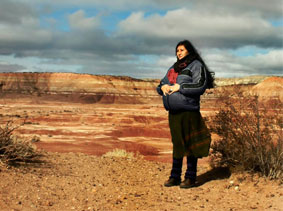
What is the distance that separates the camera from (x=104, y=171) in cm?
589

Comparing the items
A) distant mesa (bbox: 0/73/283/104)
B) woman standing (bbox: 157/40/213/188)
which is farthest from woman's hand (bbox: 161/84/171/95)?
distant mesa (bbox: 0/73/283/104)

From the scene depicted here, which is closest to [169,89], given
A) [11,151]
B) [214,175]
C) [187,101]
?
[187,101]

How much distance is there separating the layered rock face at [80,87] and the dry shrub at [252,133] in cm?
7237

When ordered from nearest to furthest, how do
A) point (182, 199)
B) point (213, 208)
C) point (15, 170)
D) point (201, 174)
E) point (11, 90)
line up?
point (213, 208) < point (182, 199) < point (15, 170) < point (201, 174) < point (11, 90)

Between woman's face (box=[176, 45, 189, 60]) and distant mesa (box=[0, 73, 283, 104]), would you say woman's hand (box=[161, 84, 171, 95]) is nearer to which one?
woman's face (box=[176, 45, 189, 60])

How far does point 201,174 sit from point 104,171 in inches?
65.5

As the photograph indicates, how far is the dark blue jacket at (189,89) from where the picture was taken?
437 cm

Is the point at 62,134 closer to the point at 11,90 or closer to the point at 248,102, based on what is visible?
the point at 248,102

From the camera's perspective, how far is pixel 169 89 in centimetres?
451

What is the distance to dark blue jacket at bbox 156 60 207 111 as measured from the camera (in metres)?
4.37

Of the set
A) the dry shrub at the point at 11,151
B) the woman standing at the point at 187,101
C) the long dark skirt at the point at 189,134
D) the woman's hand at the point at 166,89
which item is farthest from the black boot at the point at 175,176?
the dry shrub at the point at 11,151

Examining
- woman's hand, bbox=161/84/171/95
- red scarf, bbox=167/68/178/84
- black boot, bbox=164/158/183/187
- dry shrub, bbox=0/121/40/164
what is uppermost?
red scarf, bbox=167/68/178/84

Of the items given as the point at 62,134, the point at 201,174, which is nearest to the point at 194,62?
the point at 201,174

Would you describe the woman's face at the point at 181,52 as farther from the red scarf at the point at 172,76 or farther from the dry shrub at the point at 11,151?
the dry shrub at the point at 11,151
